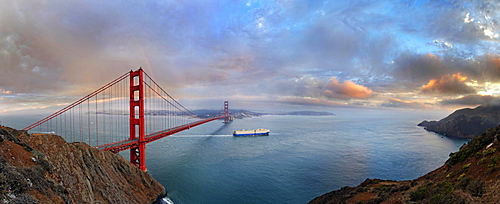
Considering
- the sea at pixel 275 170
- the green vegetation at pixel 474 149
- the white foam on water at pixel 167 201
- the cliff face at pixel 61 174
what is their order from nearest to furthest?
1. the cliff face at pixel 61 174
2. the green vegetation at pixel 474 149
3. the white foam on water at pixel 167 201
4. the sea at pixel 275 170

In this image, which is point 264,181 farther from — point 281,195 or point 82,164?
point 82,164

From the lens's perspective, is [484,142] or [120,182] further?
[120,182]

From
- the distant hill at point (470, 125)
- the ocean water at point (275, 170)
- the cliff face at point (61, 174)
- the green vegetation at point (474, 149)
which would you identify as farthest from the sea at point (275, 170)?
the distant hill at point (470, 125)

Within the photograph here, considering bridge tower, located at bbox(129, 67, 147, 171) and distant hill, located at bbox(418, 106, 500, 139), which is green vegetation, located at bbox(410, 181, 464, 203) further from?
distant hill, located at bbox(418, 106, 500, 139)

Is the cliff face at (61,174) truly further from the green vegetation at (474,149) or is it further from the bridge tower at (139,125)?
the green vegetation at (474,149)

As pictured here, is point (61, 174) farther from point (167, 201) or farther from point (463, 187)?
point (463, 187)

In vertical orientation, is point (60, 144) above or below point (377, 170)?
above

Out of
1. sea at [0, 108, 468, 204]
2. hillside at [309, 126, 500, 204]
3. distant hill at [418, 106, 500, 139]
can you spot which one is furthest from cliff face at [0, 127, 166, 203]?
distant hill at [418, 106, 500, 139]

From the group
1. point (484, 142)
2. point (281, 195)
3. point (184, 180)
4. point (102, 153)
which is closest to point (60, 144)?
point (102, 153)
